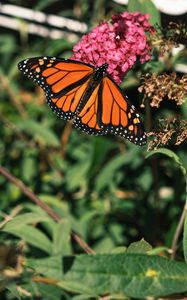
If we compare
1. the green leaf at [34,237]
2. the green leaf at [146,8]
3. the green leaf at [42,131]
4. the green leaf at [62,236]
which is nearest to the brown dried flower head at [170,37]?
the green leaf at [146,8]

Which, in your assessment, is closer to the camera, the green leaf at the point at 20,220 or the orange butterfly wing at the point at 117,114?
the green leaf at the point at 20,220

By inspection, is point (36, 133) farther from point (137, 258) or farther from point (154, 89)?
point (137, 258)

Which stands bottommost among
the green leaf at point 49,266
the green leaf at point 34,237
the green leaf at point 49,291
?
the green leaf at point 49,291

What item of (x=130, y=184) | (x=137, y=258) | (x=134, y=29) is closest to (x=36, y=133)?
(x=130, y=184)

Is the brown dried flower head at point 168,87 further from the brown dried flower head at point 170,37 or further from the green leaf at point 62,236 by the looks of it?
the green leaf at point 62,236

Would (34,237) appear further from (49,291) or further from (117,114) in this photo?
(117,114)
